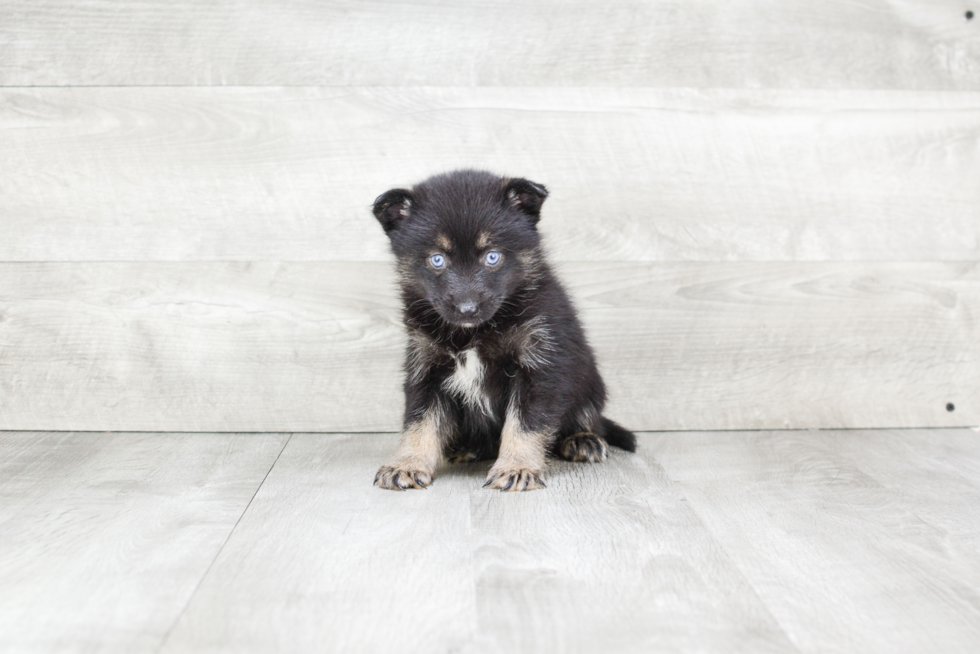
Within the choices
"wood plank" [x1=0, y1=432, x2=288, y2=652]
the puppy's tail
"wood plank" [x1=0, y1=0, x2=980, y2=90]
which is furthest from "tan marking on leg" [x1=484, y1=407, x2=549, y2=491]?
"wood plank" [x1=0, y1=0, x2=980, y2=90]

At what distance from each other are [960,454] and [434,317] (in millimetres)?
2272

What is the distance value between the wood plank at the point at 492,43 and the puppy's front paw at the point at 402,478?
5.81ft

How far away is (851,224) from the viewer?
3.87m

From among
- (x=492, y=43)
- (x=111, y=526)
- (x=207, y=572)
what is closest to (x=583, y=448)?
(x=207, y=572)

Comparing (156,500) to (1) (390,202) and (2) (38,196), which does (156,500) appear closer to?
(1) (390,202)

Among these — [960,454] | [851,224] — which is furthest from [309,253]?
[960,454]

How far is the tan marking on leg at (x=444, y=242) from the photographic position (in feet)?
9.47

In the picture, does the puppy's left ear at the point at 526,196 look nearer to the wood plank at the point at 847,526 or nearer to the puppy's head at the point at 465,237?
the puppy's head at the point at 465,237

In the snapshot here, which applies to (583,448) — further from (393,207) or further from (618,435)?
(393,207)

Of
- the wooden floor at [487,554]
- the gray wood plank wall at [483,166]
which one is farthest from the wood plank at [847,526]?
the gray wood plank wall at [483,166]

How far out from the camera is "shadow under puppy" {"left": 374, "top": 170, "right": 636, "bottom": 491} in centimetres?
290

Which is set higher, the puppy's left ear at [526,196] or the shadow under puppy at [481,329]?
the puppy's left ear at [526,196]

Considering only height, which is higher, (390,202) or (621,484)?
(390,202)

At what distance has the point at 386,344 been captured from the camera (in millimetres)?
3826
